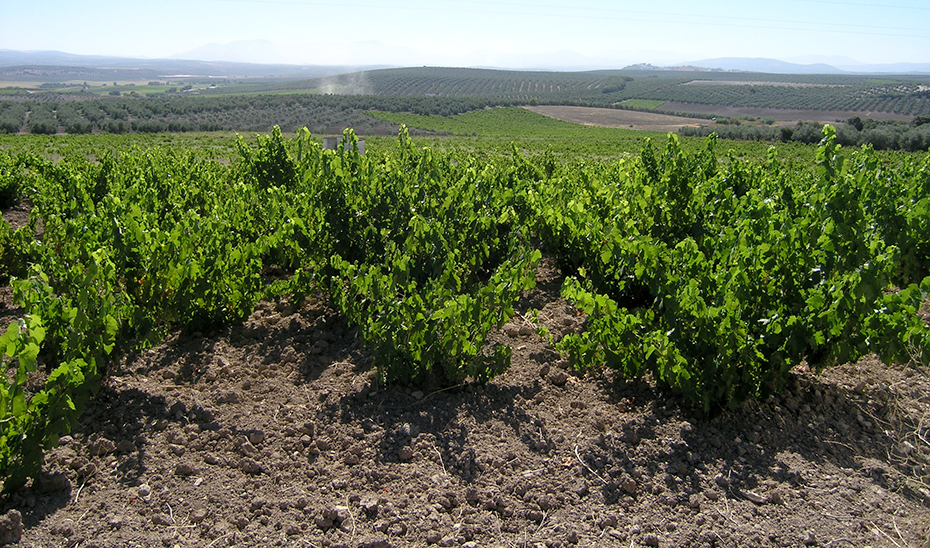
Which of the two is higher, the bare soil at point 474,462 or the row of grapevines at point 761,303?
the row of grapevines at point 761,303

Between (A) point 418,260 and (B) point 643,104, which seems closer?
(A) point 418,260

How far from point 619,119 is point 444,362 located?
230 feet

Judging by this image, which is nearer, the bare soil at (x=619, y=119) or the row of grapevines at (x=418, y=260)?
the row of grapevines at (x=418, y=260)

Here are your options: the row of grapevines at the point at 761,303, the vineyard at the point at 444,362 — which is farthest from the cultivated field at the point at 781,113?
the vineyard at the point at 444,362

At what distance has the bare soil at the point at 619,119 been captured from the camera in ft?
205

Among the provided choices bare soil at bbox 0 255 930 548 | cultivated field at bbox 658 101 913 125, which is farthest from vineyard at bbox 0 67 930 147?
bare soil at bbox 0 255 930 548

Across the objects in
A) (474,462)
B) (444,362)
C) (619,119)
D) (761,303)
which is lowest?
(474,462)

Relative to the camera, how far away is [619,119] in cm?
6856

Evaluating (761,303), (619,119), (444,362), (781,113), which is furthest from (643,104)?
(444,362)

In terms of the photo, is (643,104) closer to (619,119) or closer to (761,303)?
(619,119)

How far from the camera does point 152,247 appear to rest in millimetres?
4047

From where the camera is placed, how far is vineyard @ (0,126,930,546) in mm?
2744

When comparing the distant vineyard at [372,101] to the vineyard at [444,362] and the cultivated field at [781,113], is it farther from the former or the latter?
the vineyard at [444,362]

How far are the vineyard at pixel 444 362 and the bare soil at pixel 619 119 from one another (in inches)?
2286
